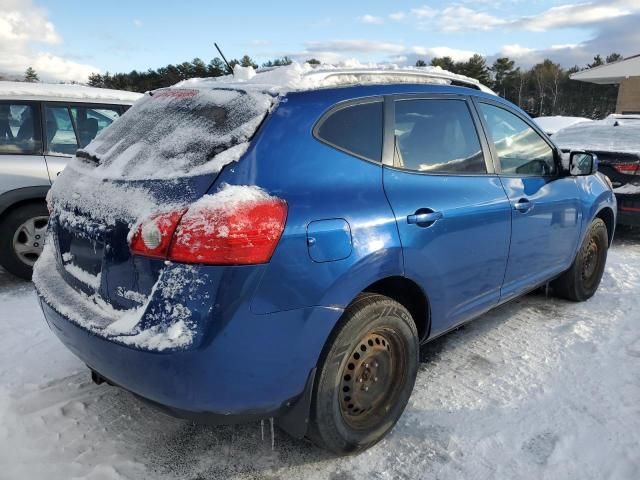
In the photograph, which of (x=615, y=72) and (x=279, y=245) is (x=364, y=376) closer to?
(x=279, y=245)

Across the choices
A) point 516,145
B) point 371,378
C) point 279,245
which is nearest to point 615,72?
point 516,145

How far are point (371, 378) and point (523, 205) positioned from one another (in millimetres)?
1623

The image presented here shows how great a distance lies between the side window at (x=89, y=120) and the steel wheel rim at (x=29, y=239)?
3.04 ft

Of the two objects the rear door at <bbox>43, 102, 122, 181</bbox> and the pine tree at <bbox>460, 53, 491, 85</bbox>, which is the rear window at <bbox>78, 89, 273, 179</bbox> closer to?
the rear door at <bbox>43, 102, 122, 181</bbox>

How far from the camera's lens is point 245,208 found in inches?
78.0

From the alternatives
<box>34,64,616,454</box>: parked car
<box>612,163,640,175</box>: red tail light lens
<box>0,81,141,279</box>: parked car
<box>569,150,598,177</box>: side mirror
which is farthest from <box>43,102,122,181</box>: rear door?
<box>612,163,640,175</box>: red tail light lens

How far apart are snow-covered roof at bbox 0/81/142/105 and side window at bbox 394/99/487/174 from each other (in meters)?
3.97

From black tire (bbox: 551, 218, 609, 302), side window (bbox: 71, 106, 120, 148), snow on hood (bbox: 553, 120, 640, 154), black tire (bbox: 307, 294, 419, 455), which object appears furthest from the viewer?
snow on hood (bbox: 553, 120, 640, 154)

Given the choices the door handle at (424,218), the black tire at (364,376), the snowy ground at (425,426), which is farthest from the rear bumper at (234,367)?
the door handle at (424,218)

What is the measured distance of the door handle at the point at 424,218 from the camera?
256 centimetres

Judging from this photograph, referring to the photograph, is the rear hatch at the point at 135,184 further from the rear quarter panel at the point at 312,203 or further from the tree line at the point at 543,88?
the tree line at the point at 543,88

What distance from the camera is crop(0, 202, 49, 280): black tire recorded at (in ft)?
15.9

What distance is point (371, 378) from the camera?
258 cm

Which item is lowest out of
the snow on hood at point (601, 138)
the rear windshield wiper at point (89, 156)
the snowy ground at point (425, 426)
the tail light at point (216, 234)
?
the snowy ground at point (425, 426)
